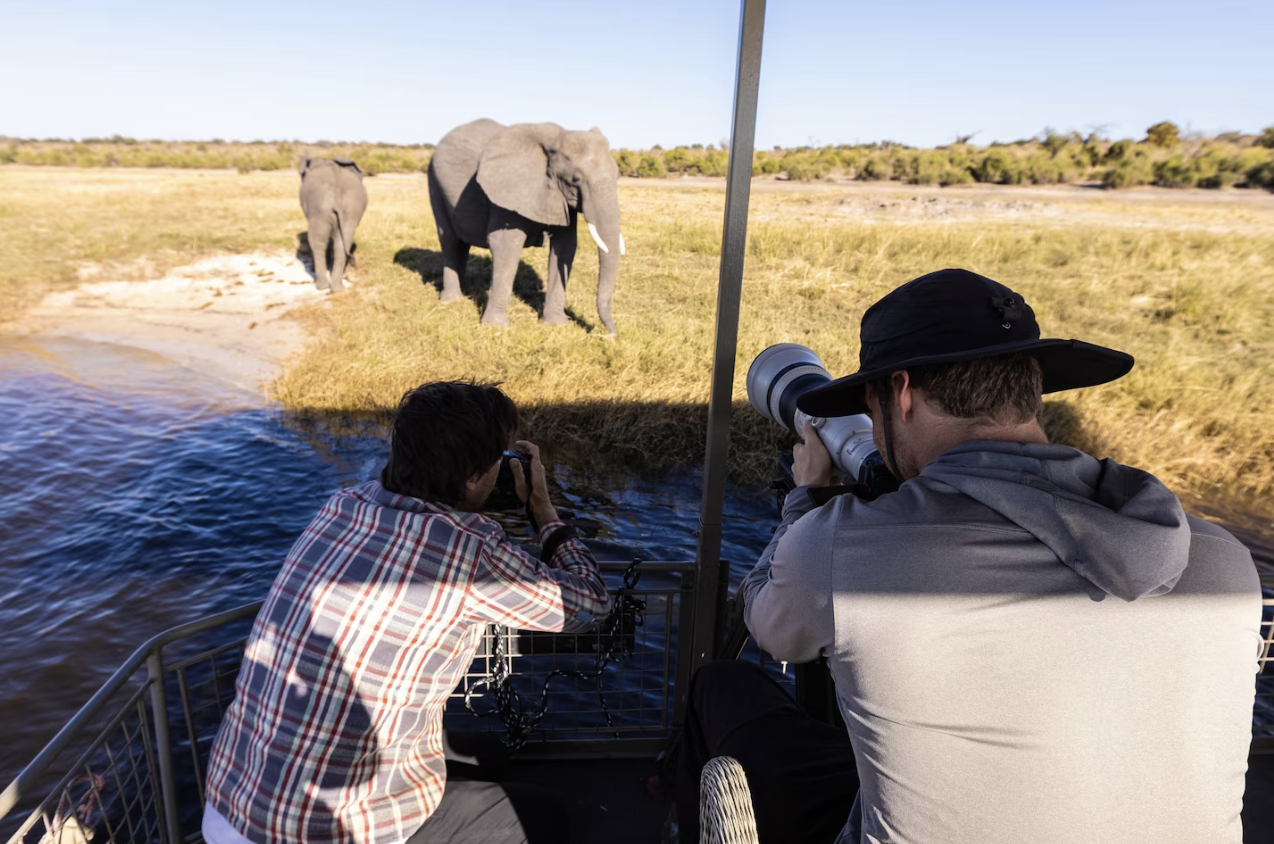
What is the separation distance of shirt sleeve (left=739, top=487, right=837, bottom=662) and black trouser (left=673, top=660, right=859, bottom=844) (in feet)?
1.16

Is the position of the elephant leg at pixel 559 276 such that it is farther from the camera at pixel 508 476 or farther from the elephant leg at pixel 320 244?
the camera at pixel 508 476

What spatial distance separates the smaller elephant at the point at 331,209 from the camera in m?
12.0

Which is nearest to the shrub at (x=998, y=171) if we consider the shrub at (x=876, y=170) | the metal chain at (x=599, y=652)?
the shrub at (x=876, y=170)

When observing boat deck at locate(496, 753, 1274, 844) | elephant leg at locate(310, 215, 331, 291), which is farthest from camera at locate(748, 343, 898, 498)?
elephant leg at locate(310, 215, 331, 291)

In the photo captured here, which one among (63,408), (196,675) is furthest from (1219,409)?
(63,408)

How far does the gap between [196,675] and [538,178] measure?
6812mm

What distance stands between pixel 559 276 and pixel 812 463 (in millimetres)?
8344

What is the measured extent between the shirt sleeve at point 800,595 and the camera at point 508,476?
2.66 ft

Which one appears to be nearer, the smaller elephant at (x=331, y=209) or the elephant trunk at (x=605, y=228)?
the elephant trunk at (x=605, y=228)

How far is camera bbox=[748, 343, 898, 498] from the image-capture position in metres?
1.50

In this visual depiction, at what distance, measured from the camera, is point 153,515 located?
5918mm

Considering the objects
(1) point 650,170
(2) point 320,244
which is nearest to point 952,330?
(2) point 320,244

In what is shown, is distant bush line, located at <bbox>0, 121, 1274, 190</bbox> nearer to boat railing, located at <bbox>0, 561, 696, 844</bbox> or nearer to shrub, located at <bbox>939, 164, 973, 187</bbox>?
shrub, located at <bbox>939, 164, 973, 187</bbox>

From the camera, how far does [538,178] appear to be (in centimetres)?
934
